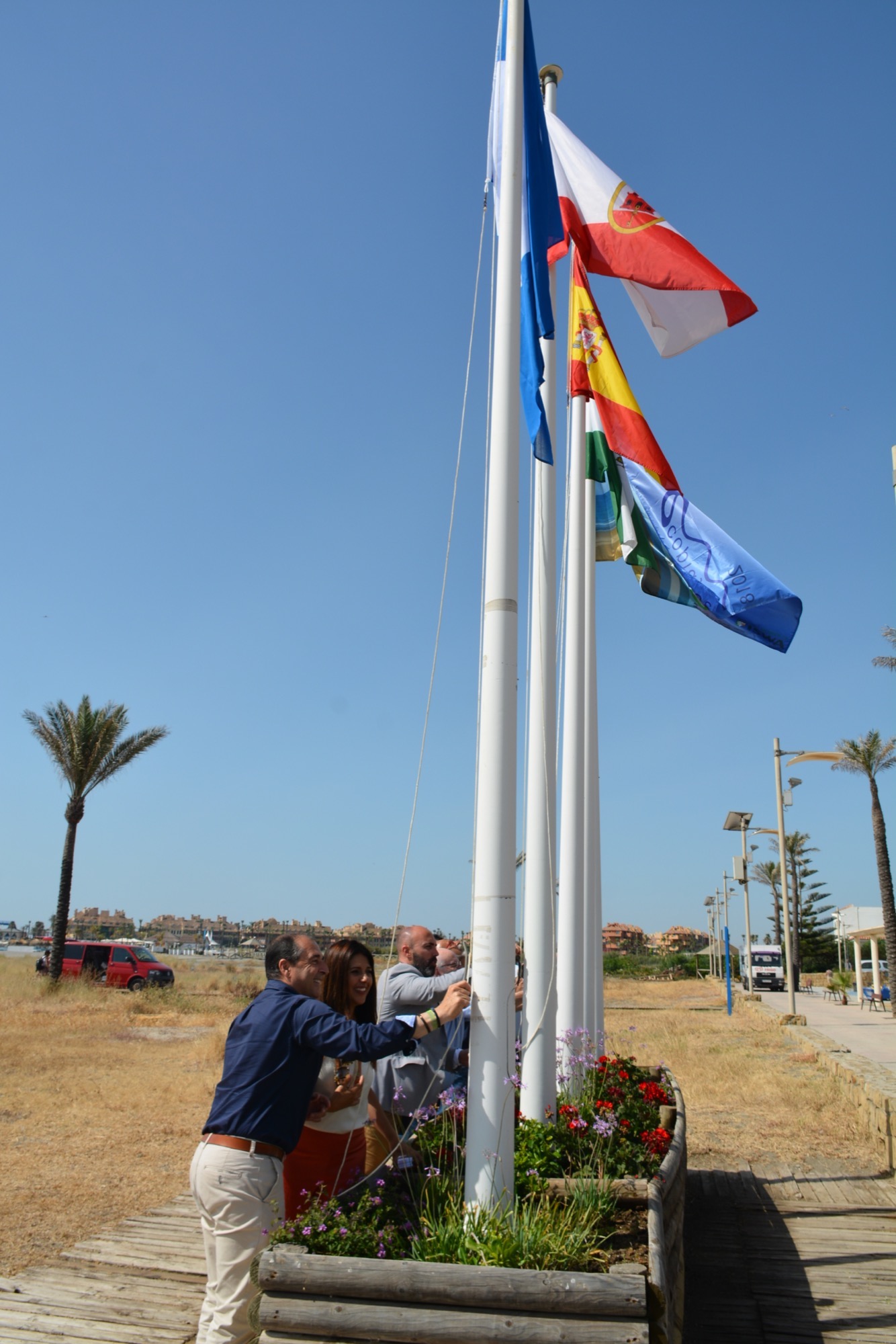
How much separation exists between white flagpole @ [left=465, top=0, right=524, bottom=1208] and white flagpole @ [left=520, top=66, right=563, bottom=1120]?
0.82m

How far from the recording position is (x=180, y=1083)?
1330 cm

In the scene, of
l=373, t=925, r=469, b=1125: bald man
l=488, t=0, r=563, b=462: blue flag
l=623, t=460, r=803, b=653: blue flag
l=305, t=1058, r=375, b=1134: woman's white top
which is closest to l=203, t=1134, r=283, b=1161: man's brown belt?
l=305, t=1058, r=375, b=1134: woman's white top

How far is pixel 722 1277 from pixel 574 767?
3457 millimetres

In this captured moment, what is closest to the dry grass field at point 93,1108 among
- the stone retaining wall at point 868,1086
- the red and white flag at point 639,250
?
the stone retaining wall at point 868,1086

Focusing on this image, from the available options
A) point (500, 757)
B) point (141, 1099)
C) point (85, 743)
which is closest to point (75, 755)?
point (85, 743)

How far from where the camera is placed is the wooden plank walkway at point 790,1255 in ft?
18.1

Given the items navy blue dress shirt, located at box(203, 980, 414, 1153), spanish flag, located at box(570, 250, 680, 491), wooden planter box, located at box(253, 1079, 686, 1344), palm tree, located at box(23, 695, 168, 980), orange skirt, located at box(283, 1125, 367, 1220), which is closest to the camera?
wooden planter box, located at box(253, 1079, 686, 1344)

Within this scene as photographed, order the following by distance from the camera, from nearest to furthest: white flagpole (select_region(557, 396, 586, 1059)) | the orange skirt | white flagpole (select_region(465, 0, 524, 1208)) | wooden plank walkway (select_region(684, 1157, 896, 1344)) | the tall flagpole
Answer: white flagpole (select_region(465, 0, 524, 1208)) < the orange skirt < wooden plank walkway (select_region(684, 1157, 896, 1344)) < white flagpole (select_region(557, 396, 586, 1059)) < the tall flagpole

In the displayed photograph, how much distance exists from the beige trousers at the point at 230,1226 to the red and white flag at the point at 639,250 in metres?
6.15

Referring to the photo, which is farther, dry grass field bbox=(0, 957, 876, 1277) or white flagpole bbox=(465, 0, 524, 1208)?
dry grass field bbox=(0, 957, 876, 1277)

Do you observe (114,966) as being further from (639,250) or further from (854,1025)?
(639,250)

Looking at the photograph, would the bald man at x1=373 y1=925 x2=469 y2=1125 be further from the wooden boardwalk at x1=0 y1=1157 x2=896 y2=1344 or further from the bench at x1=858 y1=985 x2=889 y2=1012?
the bench at x1=858 y1=985 x2=889 y2=1012

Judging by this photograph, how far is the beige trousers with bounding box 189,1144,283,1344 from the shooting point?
360cm

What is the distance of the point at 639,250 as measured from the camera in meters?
7.22
